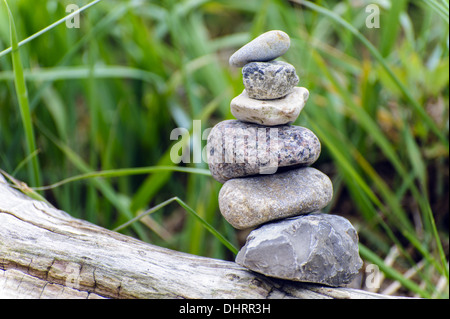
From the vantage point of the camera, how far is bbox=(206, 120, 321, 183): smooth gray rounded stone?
125 centimetres

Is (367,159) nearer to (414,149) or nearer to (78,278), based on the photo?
(414,149)

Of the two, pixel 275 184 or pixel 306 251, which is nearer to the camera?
pixel 306 251

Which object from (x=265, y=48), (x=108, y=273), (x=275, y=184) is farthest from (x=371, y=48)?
(x=108, y=273)

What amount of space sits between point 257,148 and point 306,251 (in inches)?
11.9

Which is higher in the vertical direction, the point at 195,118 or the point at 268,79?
the point at 268,79

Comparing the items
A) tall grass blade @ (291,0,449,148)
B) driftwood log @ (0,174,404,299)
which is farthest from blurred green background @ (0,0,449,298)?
driftwood log @ (0,174,404,299)

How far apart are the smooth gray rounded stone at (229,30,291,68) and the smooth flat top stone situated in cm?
11

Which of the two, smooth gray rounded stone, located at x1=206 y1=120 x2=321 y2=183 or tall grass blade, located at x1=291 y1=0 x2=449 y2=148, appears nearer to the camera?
smooth gray rounded stone, located at x1=206 y1=120 x2=321 y2=183

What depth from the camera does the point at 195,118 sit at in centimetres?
218

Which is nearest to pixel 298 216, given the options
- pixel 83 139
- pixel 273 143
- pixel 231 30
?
pixel 273 143

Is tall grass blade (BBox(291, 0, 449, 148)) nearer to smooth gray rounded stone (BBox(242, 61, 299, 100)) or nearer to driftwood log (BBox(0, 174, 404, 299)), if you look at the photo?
smooth gray rounded stone (BBox(242, 61, 299, 100))

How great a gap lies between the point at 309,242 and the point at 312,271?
0.08 meters

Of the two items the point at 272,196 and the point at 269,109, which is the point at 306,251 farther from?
the point at 269,109

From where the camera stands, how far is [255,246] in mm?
1227
